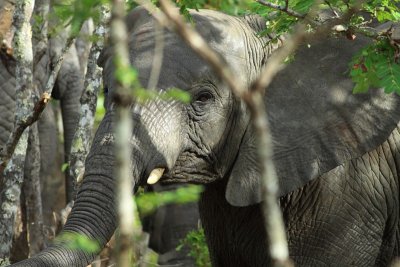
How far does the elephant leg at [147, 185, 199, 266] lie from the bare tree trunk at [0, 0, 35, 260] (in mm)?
3580

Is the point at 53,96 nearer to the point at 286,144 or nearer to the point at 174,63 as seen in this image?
the point at 286,144

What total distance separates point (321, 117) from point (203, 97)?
0.65 meters

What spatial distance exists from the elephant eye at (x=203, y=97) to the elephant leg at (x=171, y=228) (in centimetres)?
464

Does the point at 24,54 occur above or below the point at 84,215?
above

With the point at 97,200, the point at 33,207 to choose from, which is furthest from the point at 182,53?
the point at 33,207

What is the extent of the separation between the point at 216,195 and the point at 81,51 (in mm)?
5861

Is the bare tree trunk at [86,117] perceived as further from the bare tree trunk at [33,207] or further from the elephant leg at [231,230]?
the bare tree trunk at [33,207]

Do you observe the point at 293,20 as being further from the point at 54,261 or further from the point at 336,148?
the point at 54,261

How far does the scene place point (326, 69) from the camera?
5.99 meters

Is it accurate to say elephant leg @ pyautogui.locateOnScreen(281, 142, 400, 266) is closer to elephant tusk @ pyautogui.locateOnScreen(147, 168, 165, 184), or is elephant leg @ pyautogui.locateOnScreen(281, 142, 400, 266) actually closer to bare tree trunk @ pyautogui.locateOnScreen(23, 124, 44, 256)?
elephant tusk @ pyautogui.locateOnScreen(147, 168, 165, 184)

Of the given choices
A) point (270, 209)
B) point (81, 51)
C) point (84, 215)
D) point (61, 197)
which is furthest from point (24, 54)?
point (61, 197)

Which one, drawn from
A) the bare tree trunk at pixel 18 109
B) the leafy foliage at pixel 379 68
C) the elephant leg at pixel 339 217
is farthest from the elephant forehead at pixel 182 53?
the bare tree trunk at pixel 18 109

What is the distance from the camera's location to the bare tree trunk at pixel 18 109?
21.8 ft

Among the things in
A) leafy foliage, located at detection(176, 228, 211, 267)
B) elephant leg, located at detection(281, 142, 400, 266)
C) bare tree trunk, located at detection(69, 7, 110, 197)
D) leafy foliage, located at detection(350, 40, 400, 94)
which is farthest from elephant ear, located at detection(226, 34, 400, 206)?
leafy foliage, located at detection(176, 228, 211, 267)
